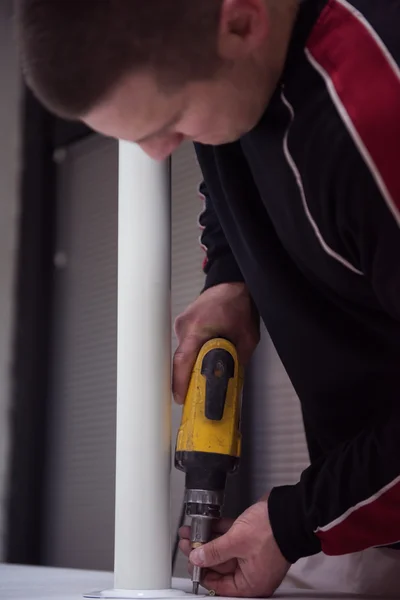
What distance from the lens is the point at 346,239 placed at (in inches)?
22.4

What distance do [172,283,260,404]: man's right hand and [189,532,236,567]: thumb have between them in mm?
153

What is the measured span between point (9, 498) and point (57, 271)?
53 centimetres

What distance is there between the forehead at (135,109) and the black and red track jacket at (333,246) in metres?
0.09

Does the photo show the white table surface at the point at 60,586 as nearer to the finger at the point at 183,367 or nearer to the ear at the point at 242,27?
the finger at the point at 183,367

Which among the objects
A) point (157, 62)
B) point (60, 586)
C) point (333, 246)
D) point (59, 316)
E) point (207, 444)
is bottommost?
point (59, 316)

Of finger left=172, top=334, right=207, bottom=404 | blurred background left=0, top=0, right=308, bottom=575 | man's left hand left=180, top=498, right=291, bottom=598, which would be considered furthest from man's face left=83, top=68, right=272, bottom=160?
blurred background left=0, top=0, right=308, bottom=575

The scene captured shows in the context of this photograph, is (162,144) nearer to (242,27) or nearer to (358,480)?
(242,27)

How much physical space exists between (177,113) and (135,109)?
0.13 feet

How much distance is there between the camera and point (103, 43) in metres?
0.51

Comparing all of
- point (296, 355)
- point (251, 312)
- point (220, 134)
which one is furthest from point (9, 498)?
point (220, 134)

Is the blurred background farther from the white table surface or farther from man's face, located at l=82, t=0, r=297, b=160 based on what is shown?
man's face, located at l=82, t=0, r=297, b=160

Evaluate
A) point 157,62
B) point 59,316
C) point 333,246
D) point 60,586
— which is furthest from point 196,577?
point 59,316

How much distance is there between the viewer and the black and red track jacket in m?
0.53

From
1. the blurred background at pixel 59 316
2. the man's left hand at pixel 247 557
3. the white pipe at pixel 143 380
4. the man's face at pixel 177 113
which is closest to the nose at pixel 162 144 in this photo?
the man's face at pixel 177 113
